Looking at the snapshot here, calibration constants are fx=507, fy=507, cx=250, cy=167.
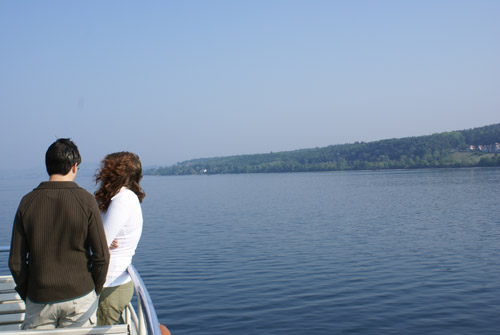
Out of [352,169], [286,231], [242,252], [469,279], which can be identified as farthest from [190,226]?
[352,169]

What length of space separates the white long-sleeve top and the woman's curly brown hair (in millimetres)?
70

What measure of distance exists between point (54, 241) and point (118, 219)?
55 centimetres

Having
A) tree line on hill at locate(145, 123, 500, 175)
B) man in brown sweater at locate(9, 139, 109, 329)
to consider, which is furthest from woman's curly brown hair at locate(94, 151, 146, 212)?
tree line on hill at locate(145, 123, 500, 175)

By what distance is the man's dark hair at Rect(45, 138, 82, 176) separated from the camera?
Result: 3398 mm

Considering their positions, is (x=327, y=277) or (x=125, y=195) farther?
(x=327, y=277)

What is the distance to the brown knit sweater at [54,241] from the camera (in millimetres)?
3273

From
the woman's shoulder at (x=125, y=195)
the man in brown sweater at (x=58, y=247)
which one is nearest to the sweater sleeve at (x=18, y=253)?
the man in brown sweater at (x=58, y=247)

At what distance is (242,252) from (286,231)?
6195mm

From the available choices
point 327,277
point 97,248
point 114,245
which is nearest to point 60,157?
point 97,248

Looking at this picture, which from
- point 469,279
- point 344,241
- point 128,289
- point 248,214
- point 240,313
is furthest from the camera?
point 248,214

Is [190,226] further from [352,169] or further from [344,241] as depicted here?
[352,169]

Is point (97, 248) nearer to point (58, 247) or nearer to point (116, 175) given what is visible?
point (58, 247)

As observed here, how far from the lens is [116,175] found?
391 cm

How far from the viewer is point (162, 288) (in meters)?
13.6
